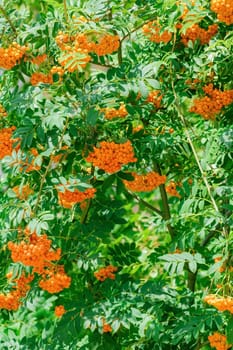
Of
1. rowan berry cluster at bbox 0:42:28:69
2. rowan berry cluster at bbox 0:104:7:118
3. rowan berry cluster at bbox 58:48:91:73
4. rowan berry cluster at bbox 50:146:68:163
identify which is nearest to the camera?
rowan berry cluster at bbox 58:48:91:73

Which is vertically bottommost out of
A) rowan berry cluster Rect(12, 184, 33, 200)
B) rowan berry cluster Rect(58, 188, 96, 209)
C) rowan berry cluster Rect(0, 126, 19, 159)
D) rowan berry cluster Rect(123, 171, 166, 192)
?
rowan berry cluster Rect(12, 184, 33, 200)

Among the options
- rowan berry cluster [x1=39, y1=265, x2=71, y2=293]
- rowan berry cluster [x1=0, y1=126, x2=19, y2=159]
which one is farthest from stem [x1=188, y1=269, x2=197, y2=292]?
rowan berry cluster [x1=0, y1=126, x2=19, y2=159]

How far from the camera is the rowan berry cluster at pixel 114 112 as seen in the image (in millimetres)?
2959

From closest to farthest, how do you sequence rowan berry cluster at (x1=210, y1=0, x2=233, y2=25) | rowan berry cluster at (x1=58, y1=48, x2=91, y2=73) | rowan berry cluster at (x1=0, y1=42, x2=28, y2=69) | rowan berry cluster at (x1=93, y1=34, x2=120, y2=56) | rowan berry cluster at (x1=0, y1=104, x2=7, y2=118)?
rowan berry cluster at (x1=58, y1=48, x2=91, y2=73)
rowan berry cluster at (x1=210, y1=0, x2=233, y2=25)
rowan berry cluster at (x1=93, y1=34, x2=120, y2=56)
rowan berry cluster at (x1=0, y1=42, x2=28, y2=69)
rowan berry cluster at (x1=0, y1=104, x2=7, y2=118)

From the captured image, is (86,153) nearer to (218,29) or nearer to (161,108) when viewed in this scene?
(161,108)

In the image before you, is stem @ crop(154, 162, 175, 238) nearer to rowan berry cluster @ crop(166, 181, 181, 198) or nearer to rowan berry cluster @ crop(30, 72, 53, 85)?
rowan berry cluster @ crop(166, 181, 181, 198)

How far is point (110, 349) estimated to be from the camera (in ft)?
10.5

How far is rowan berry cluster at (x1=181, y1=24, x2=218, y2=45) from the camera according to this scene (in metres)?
3.01

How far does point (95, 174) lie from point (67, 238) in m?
0.36

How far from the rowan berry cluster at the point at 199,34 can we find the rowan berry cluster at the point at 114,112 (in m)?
0.44

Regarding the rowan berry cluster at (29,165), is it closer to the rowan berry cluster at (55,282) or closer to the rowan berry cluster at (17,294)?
the rowan berry cluster at (55,282)

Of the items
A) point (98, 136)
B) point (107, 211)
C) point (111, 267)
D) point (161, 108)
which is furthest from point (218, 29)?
point (111, 267)

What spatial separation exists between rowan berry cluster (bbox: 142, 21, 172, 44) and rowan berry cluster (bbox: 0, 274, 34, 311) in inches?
49.8

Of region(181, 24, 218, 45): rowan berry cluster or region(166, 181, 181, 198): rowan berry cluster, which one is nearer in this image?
region(181, 24, 218, 45): rowan berry cluster
